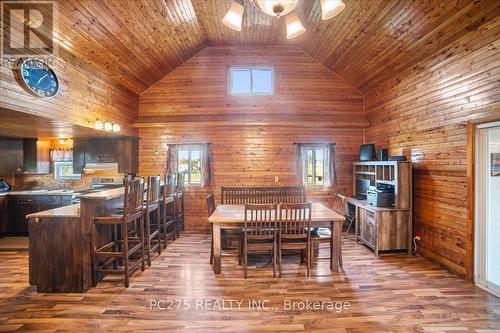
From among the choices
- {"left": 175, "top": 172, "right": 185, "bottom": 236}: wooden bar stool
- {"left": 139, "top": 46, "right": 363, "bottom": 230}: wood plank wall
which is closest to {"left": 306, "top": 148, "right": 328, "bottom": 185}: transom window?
{"left": 139, "top": 46, "right": 363, "bottom": 230}: wood plank wall

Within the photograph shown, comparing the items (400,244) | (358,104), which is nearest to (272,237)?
(400,244)

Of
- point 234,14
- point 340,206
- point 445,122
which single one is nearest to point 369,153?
point 445,122

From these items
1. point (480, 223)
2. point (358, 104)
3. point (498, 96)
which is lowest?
point (480, 223)

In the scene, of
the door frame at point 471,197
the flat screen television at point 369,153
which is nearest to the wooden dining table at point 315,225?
the door frame at point 471,197

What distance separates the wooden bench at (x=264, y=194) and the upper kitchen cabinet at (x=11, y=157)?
449 cm

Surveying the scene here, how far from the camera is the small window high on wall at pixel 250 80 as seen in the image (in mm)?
5520

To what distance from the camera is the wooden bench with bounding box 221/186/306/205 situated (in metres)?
5.24

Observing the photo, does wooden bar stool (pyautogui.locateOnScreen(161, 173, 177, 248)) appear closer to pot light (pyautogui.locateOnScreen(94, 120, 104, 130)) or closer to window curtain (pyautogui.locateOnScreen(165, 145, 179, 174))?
window curtain (pyautogui.locateOnScreen(165, 145, 179, 174))

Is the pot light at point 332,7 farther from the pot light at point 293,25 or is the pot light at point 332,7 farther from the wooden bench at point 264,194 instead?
the wooden bench at point 264,194

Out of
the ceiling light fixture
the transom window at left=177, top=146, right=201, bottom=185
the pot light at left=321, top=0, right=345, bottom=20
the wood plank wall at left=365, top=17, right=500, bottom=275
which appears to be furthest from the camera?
the transom window at left=177, top=146, right=201, bottom=185

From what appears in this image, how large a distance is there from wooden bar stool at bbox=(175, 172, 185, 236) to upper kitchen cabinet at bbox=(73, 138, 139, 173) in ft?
4.02

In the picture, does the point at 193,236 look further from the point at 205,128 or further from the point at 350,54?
the point at 350,54

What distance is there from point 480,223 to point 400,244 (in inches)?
47.6

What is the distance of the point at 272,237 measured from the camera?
3078mm
